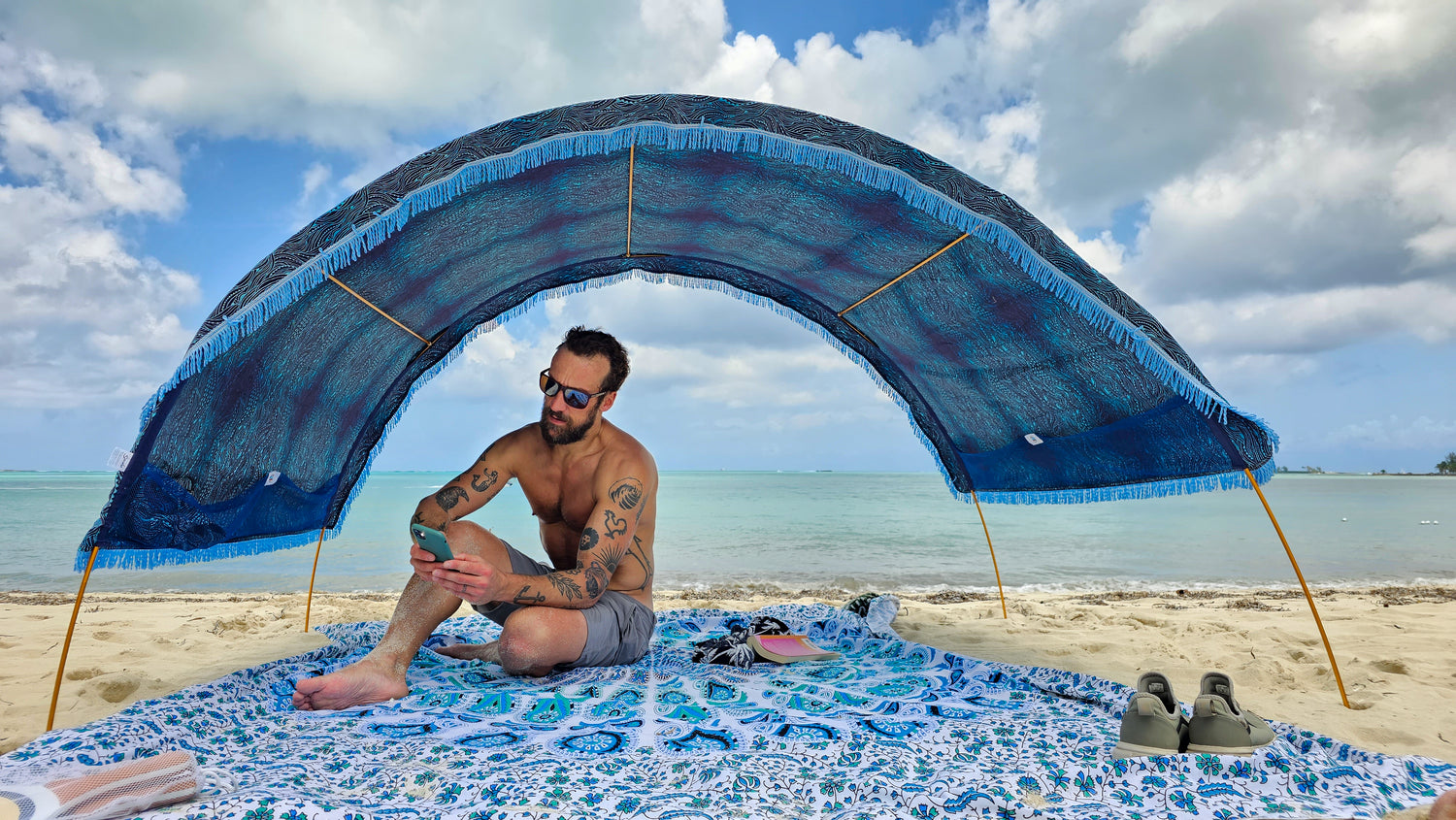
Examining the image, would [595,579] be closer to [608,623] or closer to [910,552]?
[608,623]

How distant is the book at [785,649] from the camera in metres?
3.75

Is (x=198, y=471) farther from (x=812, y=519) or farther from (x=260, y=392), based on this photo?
(x=812, y=519)

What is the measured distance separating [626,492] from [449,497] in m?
0.84

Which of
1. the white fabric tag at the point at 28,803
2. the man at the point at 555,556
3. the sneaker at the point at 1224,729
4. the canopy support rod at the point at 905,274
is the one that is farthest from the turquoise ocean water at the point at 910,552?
the white fabric tag at the point at 28,803

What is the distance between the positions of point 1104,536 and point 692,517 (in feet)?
30.7

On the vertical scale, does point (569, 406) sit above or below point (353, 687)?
above

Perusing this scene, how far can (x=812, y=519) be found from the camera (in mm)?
18188

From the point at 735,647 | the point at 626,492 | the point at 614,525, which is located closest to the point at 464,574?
the point at 614,525

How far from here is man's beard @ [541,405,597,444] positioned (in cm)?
342

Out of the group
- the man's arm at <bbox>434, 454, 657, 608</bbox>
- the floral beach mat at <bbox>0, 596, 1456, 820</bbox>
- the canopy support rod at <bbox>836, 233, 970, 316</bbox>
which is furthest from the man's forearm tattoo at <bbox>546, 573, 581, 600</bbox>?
the canopy support rod at <bbox>836, 233, 970, 316</bbox>

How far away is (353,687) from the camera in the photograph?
2.77 metres

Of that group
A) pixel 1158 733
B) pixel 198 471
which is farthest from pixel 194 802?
pixel 1158 733

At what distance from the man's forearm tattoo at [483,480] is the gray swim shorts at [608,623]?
321 mm

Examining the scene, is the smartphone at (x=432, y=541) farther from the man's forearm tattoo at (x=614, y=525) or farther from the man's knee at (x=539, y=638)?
the man's forearm tattoo at (x=614, y=525)
